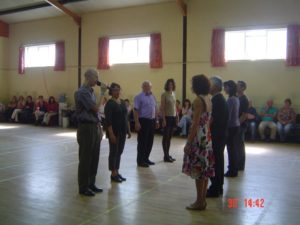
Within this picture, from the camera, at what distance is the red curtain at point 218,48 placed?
9.62 metres

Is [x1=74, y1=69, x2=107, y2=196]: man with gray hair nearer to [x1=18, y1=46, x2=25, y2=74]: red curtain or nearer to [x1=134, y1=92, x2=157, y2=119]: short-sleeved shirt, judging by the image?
[x1=134, y1=92, x2=157, y2=119]: short-sleeved shirt

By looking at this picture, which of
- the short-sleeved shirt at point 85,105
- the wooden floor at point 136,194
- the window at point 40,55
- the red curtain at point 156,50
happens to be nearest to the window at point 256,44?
the red curtain at point 156,50

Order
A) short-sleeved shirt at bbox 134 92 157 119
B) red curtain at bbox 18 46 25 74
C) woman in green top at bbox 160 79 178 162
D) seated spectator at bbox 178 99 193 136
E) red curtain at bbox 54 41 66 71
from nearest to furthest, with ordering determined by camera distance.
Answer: short-sleeved shirt at bbox 134 92 157 119 < woman in green top at bbox 160 79 178 162 < seated spectator at bbox 178 99 193 136 < red curtain at bbox 54 41 66 71 < red curtain at bbox 18 46 25 74

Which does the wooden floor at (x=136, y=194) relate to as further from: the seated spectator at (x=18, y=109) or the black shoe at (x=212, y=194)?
the seated spectator at (x=18, y=109)

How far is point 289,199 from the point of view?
3.80 meters

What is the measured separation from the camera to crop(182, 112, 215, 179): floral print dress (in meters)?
3.26

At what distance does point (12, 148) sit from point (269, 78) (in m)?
6.62

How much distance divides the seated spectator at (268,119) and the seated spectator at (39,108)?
770 centimetres

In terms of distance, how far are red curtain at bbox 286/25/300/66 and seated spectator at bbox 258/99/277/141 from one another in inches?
46.0

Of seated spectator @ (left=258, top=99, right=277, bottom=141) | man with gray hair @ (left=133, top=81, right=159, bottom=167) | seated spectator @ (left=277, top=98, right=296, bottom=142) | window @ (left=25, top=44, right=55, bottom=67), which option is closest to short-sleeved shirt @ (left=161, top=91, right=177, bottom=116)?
man with gray hair @ (left=133, top=81, right=159, bottom=167)

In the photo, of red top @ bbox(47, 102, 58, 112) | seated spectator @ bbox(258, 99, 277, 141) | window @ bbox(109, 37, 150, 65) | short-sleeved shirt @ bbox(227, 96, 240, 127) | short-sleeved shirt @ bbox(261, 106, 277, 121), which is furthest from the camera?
red top @ bbox(47, 102, 58, 112)

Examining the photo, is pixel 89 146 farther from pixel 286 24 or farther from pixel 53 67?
pixel 53 67

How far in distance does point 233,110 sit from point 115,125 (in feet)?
5.35

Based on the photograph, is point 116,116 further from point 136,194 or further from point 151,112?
point 151,112
